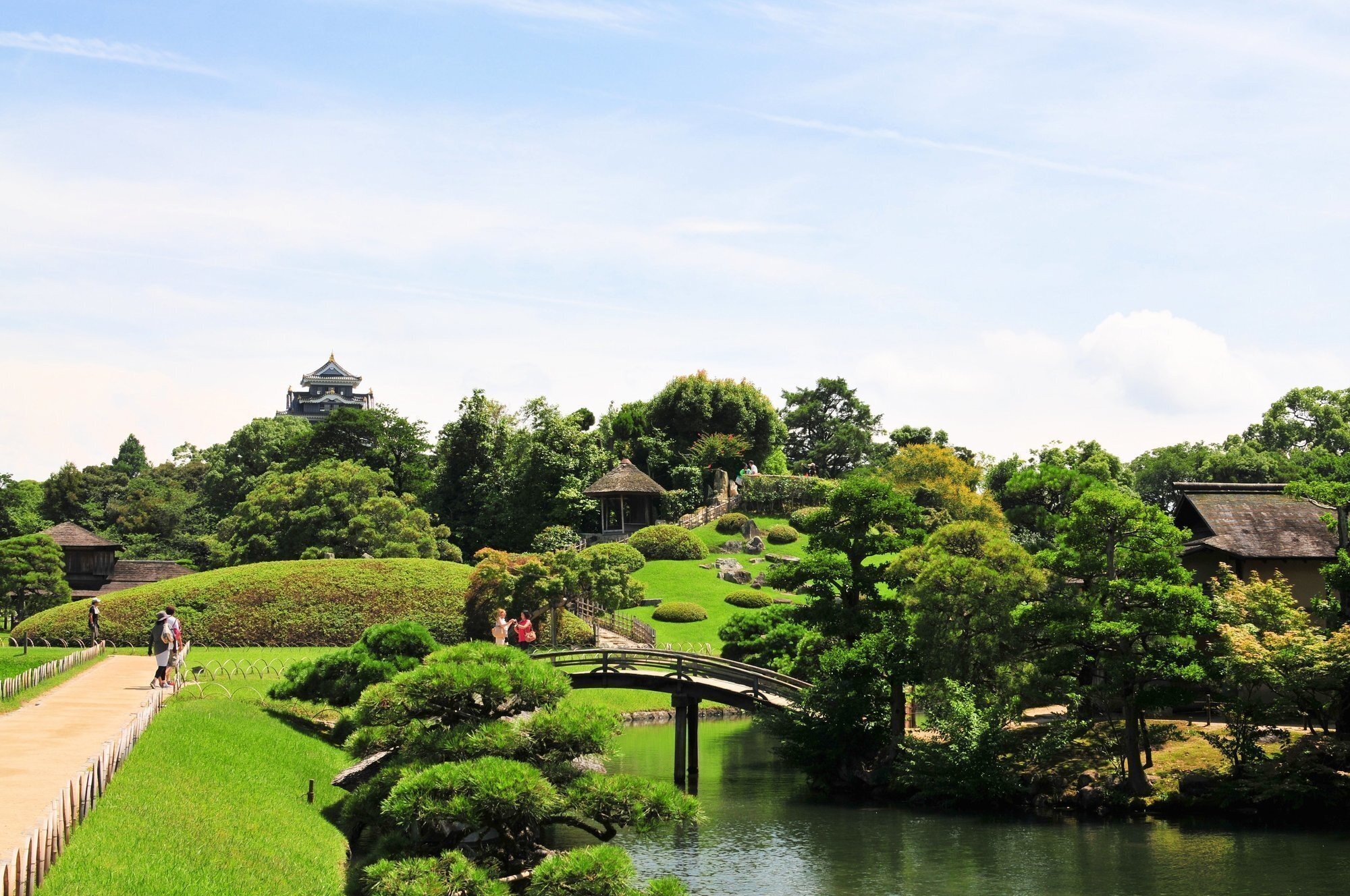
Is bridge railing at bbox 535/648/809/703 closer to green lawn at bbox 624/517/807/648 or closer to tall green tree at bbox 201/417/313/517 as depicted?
green lawn at bbox 624/517/807/648

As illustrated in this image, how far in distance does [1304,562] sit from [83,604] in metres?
45.1

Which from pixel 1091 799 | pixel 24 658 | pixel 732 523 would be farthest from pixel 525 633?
pixel 732 523

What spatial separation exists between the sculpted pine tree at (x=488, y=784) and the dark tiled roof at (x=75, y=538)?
4856cm

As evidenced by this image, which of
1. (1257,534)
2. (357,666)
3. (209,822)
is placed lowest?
(209,822)

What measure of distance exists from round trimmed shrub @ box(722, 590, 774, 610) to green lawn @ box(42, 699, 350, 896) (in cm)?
3098

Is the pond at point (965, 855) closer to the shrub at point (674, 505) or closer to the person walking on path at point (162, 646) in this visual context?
the person walking on path at point (162, 646)

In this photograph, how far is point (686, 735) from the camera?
31.9m

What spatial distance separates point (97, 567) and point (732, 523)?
116 feet

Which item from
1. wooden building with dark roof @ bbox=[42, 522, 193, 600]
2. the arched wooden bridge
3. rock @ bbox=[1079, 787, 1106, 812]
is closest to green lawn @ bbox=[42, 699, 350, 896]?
the arched wooden bridge

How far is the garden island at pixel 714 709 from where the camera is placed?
655 inches

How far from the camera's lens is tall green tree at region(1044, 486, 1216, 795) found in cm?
2592

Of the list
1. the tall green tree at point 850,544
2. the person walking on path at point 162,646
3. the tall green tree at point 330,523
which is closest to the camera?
the person walking on path at point 162,646

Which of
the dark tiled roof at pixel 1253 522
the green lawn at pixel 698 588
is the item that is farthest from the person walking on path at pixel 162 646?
the dark tiled roof at pixel 1253 522

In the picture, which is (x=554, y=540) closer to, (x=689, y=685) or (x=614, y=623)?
(x=614, y=623)
